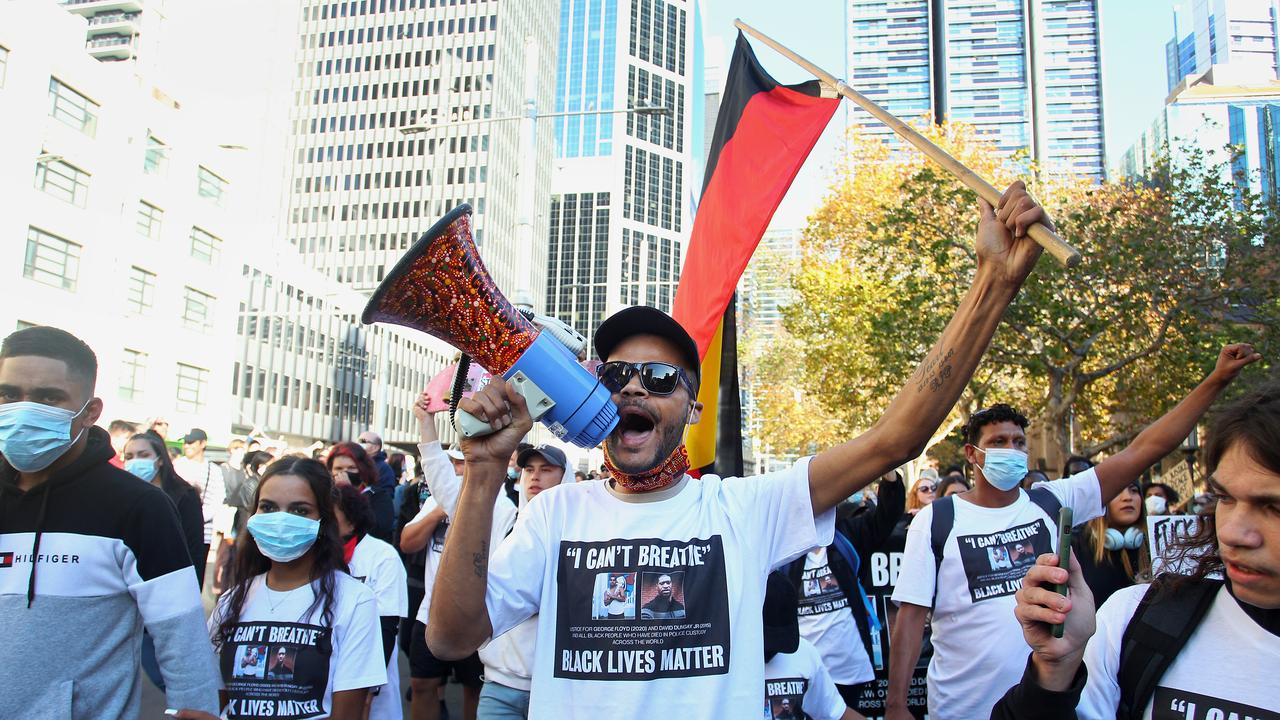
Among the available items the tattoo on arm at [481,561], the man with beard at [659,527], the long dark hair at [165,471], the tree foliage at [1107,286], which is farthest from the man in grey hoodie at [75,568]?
the tree foliage at [1107,286]

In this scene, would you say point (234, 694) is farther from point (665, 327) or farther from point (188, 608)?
point (665, 327)

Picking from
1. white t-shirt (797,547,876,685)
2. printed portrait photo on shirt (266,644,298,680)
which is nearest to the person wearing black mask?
white t-shirt (797,547,876,685)

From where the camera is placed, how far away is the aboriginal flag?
4516mm

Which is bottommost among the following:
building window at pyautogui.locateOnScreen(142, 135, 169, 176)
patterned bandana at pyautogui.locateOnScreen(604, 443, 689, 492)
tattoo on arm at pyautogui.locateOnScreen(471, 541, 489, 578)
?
tattoo on arm at pyautogui.locateOnScreen(471, 541, 489, 578)

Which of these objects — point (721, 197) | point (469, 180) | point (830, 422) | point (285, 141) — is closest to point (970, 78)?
point (469, 180)

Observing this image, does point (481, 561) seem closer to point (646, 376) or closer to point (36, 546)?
point (646, 376)

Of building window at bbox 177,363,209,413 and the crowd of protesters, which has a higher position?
building window at bbox 177,363,209,413

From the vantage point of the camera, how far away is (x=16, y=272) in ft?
98.8

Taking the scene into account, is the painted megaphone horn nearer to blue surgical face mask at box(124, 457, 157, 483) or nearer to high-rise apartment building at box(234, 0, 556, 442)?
blue surgical face mask at box(124, 457, 157, 483)

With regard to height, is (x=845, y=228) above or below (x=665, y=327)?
above

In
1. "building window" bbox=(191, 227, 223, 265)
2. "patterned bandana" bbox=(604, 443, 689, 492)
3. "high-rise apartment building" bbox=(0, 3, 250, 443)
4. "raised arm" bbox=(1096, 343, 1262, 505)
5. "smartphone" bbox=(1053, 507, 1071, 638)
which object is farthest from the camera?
"building window" bbox=(191, 227, 223, 265)

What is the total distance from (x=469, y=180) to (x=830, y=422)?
5546cm

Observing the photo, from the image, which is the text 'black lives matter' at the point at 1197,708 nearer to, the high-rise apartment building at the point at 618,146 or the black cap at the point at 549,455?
the black cap at the point at 549,455

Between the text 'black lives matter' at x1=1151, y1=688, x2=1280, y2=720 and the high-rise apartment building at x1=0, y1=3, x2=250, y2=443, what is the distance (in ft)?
106
